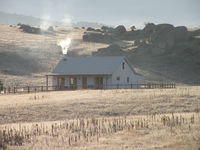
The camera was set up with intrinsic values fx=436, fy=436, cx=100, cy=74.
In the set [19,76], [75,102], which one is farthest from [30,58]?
[75,102]

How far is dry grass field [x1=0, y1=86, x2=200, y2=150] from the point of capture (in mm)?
17719

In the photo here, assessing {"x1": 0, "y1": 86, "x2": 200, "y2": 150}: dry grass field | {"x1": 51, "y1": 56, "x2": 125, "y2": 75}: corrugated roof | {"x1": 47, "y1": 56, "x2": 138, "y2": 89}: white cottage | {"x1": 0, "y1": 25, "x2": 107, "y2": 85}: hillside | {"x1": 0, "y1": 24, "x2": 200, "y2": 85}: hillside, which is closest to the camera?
{"x1": 0, "y1": 86, "x2": 200, "y2": 150}: dry grass field

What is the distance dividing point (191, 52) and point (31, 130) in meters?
76.5

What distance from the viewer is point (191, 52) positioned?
309 feet

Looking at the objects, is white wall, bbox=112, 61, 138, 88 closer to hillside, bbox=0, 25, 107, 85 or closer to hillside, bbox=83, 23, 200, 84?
hillside, bbox=0, 25, 107, 85

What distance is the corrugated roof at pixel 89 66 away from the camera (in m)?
56.5

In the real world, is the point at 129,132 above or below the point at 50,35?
below

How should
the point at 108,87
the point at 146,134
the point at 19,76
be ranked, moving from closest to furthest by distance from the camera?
the point at 146,134
the point at 108,87
the point at 19,76

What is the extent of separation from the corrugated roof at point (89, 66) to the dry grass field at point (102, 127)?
871 inches

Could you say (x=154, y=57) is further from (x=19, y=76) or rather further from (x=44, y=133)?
(x=44, y=133)

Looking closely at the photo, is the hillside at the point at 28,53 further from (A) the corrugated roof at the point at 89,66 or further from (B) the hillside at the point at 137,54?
(A) the corrugated roof at the point at 89,66

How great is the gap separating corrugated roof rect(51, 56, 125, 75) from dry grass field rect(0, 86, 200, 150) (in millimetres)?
22116

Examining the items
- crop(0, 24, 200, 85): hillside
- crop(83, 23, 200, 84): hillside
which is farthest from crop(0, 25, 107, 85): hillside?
crop(83, 23, 200, 84): hillside

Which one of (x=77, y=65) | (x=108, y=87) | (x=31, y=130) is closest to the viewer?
(x=31, y=130)
